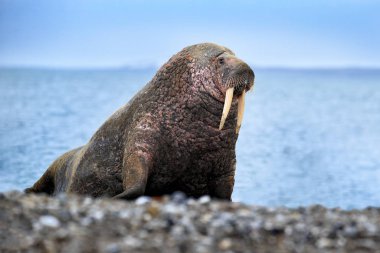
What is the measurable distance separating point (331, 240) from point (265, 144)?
27.7m

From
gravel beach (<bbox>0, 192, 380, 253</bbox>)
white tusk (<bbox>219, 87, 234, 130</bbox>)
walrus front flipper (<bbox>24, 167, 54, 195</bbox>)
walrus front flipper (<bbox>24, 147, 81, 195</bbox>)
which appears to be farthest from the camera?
walrus front flipper (<bbox>24, 167, 54, 195</bbox>)

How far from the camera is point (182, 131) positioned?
34.2 feet

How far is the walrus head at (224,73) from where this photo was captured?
1012 cm

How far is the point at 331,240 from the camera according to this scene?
6930mm

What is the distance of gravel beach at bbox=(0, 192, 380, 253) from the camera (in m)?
6.59

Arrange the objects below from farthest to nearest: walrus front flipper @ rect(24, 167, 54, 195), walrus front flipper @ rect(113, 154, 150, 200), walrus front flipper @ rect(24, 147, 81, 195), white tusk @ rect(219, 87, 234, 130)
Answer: walrus front flipper @ rect(24, 167, 54, 195) < walrus front flipper @ rect(24, 147, 81, 195) < white tusk @ rect(219, 87, 234, 130) < walrus front flipper @ rect(113, 154, 150, 200)

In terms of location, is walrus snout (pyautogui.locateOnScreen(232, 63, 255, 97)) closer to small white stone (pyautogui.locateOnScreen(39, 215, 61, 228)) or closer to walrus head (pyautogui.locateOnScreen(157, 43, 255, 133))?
walrus head (pyautogui.locateOnScreen(157, 43, 255, 133))

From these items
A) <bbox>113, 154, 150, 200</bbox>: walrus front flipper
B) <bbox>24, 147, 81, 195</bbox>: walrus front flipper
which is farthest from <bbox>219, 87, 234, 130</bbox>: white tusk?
<bbox>24, 147, 81, 195</bbox>: walrus front flipper

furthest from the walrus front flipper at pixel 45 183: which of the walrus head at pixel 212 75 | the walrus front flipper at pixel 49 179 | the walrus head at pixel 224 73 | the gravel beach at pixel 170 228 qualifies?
the gravel beach at pixel 170 228

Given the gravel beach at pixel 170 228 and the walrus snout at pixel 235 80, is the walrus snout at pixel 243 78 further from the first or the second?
the gravel beach at pixel 170 228

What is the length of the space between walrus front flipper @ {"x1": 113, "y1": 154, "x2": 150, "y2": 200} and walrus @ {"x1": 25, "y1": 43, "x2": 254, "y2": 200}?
0.04 feet

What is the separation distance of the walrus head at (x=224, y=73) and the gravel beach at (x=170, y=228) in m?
2.77

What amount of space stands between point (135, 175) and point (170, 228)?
3195mm

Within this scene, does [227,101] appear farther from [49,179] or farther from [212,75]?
[49,179]
